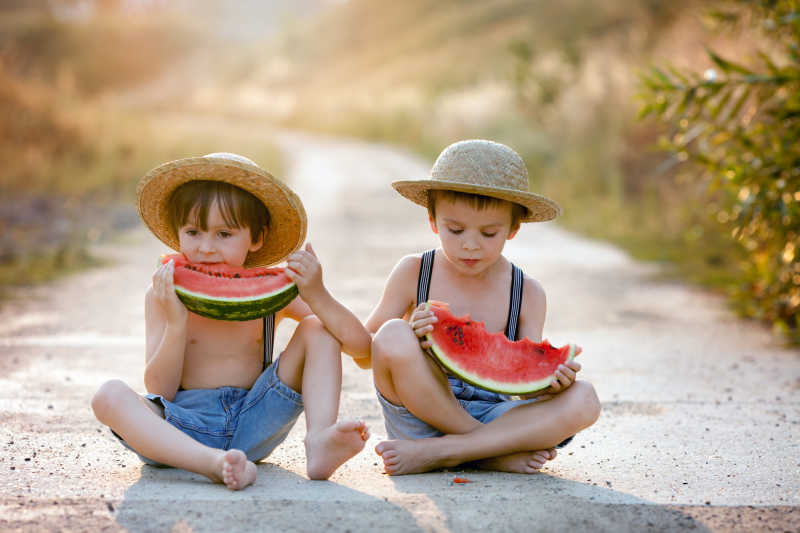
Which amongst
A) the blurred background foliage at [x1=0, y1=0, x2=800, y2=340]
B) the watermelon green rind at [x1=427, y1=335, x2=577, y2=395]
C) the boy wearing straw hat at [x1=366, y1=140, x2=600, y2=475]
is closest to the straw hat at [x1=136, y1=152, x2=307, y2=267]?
the boy wearing straw hat at [x1=366, y1=140, x2=600, y2=475]

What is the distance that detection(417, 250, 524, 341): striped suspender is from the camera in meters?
3.76

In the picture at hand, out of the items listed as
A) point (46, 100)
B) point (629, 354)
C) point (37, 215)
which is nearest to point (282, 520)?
point (629, 354)

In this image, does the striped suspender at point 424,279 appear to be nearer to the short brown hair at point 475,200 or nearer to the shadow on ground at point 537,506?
the short brown hair at point 475,200

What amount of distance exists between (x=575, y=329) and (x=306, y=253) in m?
3.68

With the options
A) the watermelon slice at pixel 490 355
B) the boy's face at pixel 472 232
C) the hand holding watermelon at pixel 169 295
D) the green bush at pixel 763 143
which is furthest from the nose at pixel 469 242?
the green bush at pixel 763 143

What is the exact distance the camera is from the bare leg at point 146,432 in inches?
126

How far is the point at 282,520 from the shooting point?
279cm

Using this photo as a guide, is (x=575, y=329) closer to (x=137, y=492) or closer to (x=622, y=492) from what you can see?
(x=622, y=492)

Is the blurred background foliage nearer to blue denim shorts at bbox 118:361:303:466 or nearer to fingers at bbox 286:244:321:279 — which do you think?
fingers at bbox 286:244:321:279

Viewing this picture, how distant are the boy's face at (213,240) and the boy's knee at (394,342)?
2.45 feet

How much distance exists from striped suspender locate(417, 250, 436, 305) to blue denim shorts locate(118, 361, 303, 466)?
2.28ft

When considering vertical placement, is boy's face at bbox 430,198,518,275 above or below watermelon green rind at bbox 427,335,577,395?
above

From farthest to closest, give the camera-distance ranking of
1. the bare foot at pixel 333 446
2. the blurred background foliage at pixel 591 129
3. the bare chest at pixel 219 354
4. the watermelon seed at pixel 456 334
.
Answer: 1. the blurred background foliage at pixel 591 129
2. the bare chest at pixel 219 354
3. the watermelon seed at pixel 456 334
4. the bare foot at pixel 333 446

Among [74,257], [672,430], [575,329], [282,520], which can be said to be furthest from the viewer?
[74,257]
